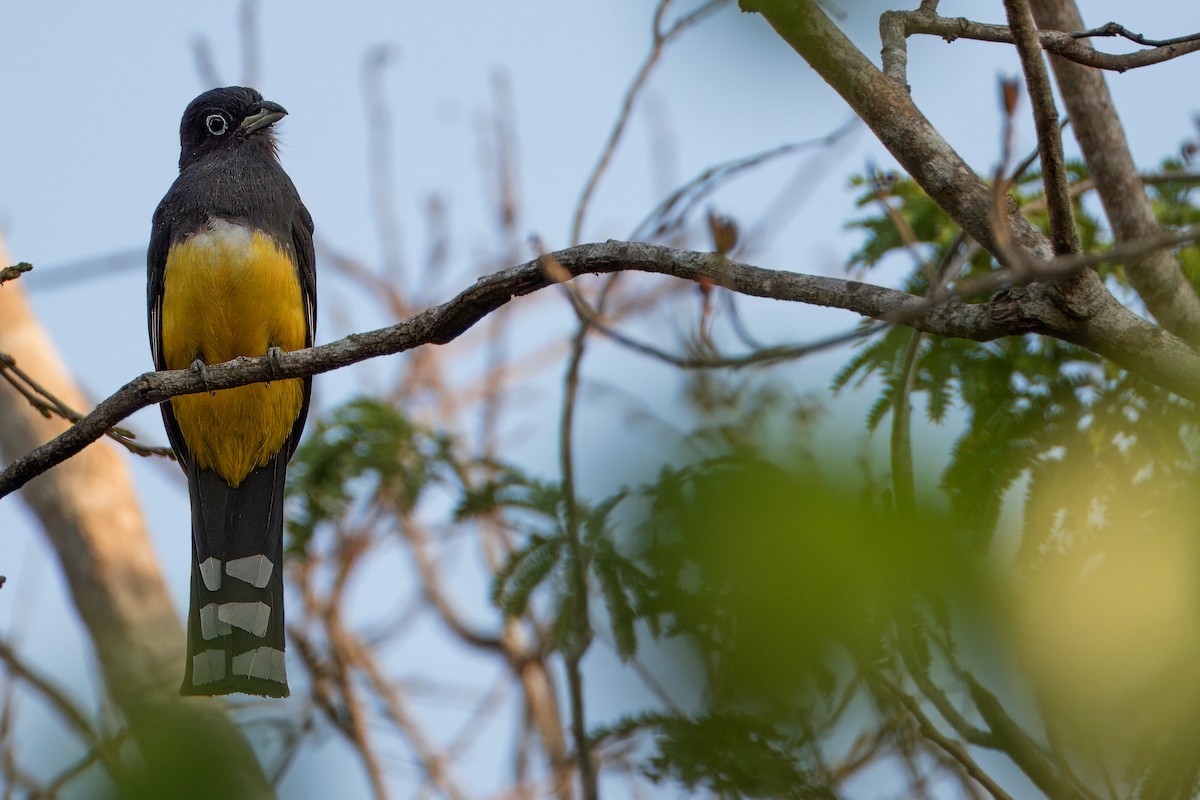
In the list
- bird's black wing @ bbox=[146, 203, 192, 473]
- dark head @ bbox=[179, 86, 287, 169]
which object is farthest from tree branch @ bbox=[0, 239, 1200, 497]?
dark head @ bbox=[179, 86, 287, 169]

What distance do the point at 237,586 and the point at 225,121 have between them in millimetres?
2075

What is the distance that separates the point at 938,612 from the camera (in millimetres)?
1874

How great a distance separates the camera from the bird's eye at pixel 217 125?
553 cm

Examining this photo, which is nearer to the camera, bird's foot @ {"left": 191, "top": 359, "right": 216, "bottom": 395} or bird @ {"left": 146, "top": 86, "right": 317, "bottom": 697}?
bird's foot @ {"left": 191, "top": 359, "right": 216, "bottom": 395}

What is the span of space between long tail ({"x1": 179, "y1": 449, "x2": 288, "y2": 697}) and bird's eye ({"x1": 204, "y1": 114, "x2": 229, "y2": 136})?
58.5 inches

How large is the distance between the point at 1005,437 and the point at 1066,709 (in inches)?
50.4

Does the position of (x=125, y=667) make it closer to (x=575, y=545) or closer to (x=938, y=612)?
(x=575, y=545)

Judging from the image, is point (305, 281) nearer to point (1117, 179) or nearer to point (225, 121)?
point (225, 121)

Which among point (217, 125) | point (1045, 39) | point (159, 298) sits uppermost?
Answer: point (217, 125)

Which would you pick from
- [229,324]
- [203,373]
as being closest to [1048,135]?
[203,373]

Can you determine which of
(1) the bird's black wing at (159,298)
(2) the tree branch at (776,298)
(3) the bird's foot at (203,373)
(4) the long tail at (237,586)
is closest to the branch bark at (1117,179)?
(2) the tree branch at (776,298)

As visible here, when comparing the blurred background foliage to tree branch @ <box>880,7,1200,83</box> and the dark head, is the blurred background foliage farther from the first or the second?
the dark head

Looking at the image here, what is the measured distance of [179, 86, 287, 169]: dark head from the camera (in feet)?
18.0

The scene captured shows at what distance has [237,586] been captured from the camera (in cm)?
466
